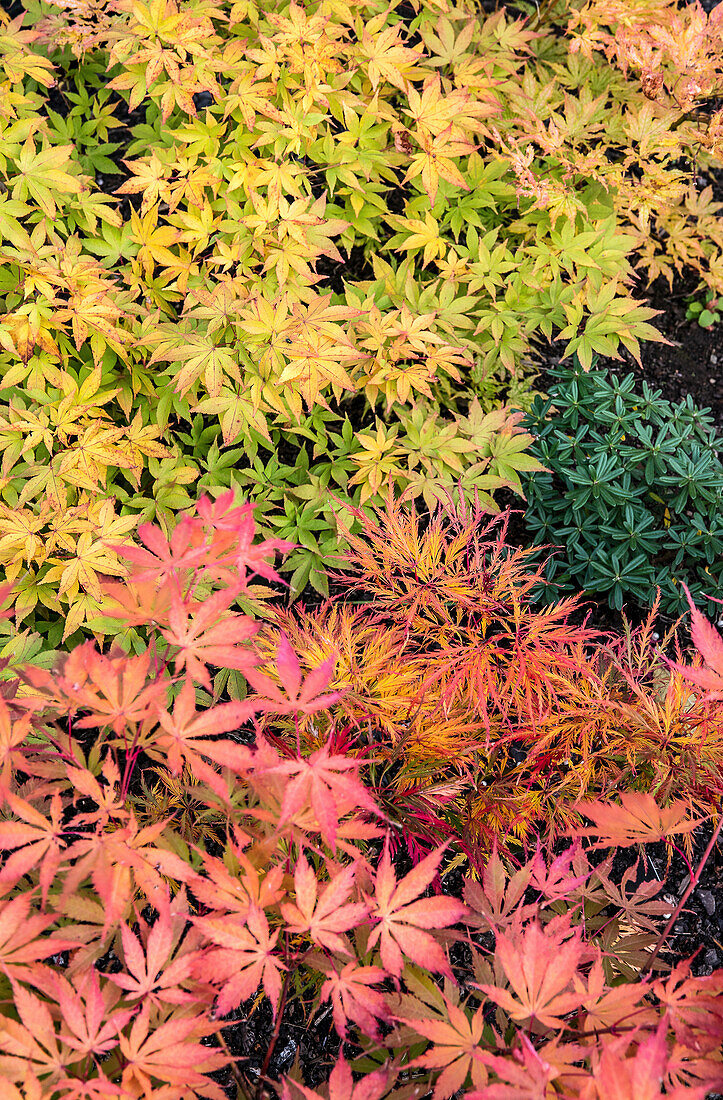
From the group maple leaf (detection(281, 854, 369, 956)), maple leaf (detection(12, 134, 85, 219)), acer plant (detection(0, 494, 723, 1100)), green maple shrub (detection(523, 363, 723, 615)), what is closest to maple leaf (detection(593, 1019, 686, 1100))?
acer plant (detection(0, 494, 723, 1100))

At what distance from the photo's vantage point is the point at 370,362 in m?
2.41

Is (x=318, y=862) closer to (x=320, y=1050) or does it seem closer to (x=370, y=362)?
(x=320, y=1050)

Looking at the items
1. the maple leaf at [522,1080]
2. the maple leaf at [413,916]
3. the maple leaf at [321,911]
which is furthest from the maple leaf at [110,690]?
the maple leaf at [522,1080]

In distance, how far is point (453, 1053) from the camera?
1069 millimetres

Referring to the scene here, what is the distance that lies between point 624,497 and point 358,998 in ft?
6.35

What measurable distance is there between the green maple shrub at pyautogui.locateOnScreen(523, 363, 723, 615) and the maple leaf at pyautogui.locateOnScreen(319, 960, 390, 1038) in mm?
1656

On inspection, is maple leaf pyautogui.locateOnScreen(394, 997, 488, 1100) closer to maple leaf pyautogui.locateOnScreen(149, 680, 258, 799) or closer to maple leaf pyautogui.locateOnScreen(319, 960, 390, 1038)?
maple leaf pyautogui.locateOnScreen(319, 960, 390, 1038)

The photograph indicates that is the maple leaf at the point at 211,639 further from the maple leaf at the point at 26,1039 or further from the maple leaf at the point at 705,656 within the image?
the maple leaf at the point at 705,656

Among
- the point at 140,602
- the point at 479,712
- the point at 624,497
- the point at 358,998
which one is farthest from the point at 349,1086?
the point at 624,497

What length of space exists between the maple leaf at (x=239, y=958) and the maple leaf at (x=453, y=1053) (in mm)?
203

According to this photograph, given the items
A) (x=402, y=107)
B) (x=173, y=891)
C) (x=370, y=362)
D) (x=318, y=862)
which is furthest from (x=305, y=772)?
(x=402, y=107)

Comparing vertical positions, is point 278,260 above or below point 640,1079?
above

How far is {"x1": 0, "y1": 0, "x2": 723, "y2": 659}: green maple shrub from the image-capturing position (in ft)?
7.04

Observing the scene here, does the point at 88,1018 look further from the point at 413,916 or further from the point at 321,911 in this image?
the point at 413,916
